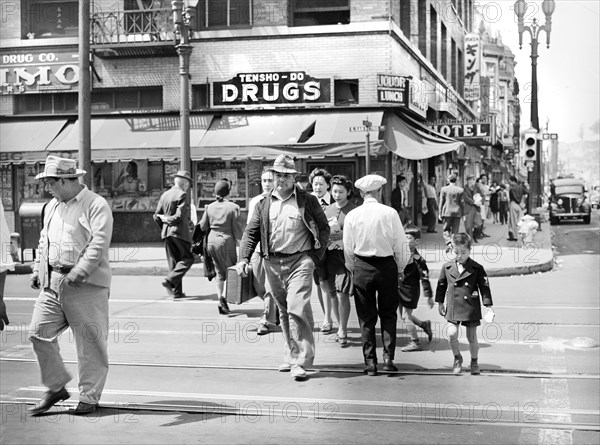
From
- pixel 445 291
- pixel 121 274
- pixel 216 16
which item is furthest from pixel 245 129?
pixel 445 291

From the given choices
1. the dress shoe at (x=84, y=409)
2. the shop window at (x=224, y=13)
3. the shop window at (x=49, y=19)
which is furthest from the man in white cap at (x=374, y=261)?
the shop window at (x=49, y=19)

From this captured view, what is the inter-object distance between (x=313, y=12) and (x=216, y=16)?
2.63m

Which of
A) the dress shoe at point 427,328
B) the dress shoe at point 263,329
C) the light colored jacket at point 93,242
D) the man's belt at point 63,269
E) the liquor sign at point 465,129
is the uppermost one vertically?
the liquor sign at point 465,129

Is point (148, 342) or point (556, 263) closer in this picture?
point (148, 342)

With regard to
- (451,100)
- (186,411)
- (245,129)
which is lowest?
(186,411)

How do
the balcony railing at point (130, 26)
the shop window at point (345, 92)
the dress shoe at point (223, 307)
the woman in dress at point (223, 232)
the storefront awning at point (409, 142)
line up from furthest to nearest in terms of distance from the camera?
the balcony railing at point (130, 26) → the shop window at point (345, 92) → the storefront awning at point (409, 142) → the dress shoe at point (223, 307) → the woman in dress at point (223, 232)

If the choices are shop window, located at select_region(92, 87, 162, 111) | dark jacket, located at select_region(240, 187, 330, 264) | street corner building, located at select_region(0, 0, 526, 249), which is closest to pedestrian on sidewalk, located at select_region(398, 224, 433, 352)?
dark jacket, located at select_region(240, 187, 330, 264)

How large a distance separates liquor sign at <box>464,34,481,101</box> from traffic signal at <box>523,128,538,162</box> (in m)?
10.6

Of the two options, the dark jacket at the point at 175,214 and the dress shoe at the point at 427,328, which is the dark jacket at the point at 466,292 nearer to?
the dress shoe at the point at 427,328

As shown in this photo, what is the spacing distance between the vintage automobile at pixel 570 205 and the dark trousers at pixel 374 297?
32424 millimetres

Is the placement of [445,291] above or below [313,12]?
below

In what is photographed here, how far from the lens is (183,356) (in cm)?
839

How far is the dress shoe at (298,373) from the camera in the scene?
287 inches

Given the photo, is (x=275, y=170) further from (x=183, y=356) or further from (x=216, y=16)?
(x=216, y=16)
